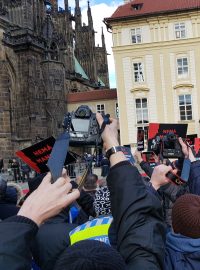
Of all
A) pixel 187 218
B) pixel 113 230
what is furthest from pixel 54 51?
pixel 187 218

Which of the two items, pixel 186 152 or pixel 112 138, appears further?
pixel 186 152

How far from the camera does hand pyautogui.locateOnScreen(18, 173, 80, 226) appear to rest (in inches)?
74.0

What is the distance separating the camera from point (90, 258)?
1.74 metres

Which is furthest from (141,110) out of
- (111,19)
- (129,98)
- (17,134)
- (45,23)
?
(45,23)

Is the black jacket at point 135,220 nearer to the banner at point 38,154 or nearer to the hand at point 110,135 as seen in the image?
the hand at point 110,135

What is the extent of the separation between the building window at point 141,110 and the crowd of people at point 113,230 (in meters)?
31.0

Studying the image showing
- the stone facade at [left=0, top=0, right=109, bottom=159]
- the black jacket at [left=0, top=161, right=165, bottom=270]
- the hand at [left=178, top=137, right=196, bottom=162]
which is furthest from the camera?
the stone facade at [left=0, top=0, right=109, bottom=159]

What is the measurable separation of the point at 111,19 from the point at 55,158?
3304 cm

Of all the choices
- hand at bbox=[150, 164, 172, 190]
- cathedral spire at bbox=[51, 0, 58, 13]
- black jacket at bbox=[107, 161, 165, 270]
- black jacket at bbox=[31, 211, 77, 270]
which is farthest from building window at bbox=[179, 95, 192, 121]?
black jacket at bbox=[107, 161, 165, 270]

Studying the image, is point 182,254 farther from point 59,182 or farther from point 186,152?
point 186,152

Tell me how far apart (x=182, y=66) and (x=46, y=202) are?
110ft

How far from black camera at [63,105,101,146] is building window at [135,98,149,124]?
31047 millimetres

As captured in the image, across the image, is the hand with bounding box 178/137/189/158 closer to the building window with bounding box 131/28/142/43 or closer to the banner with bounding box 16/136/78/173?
the banner with bounding box 16/136/78/173

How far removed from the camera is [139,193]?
7.55 feet
